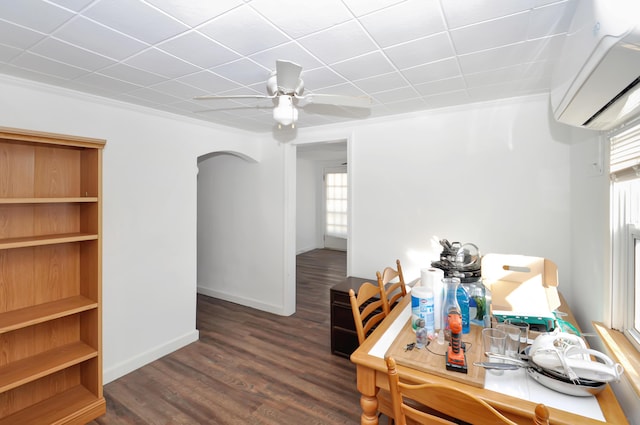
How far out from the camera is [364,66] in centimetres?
196

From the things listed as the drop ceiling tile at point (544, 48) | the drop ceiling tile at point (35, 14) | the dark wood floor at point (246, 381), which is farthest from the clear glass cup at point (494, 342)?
the drop ceiling tile at point (35, 14)

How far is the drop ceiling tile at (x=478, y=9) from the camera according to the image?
51.8 inches

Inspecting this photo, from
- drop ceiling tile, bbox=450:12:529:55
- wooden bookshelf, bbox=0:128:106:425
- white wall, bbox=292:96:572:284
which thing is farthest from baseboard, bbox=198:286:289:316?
drop ceiling tile, bbox=450:12:529:55

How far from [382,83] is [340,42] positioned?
0.71m

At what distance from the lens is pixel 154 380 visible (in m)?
2.66

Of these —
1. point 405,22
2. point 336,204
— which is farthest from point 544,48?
point 336,204

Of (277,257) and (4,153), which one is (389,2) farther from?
(277,257)

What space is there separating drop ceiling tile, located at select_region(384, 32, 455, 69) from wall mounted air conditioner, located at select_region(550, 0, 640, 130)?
1.83 feet

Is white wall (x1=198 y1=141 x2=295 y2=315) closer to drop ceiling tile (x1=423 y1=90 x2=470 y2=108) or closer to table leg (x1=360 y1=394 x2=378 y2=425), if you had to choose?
drop ceiling tile (x1=423 y1=90 x2=470 y2=108)

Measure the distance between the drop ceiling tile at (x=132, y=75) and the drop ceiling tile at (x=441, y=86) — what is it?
194 centimetres

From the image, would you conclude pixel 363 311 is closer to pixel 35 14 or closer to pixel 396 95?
pixel 396 95

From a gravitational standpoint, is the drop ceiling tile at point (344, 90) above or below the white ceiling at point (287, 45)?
above

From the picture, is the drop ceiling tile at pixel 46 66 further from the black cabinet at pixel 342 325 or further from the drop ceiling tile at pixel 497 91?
the drop ceiling tile at pixel 497 91

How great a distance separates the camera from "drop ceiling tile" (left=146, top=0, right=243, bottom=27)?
1.32 m
